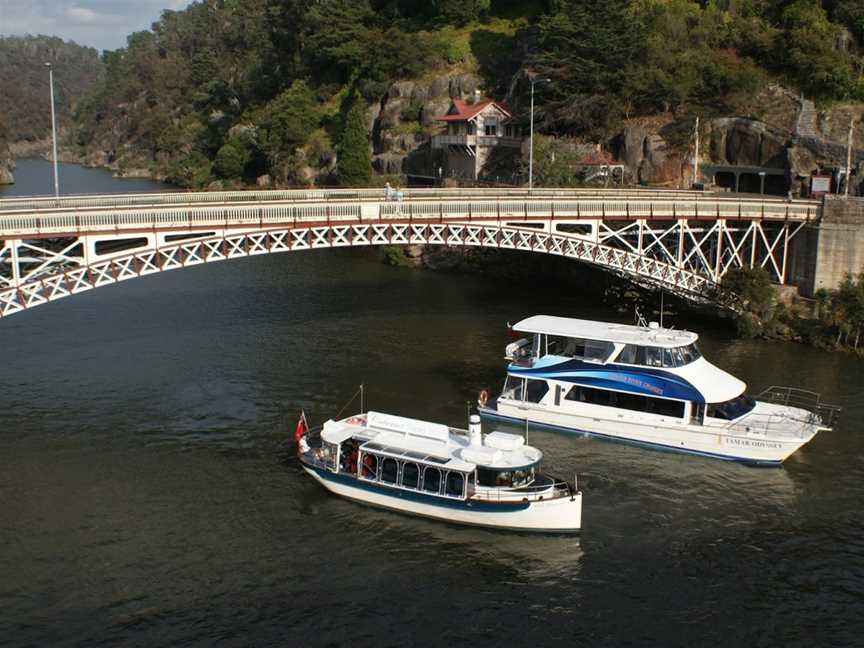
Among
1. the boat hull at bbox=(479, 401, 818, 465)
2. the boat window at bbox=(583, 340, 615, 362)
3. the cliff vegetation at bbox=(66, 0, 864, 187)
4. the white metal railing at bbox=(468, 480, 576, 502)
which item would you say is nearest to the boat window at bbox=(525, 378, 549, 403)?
the boat hull at bbox=(479, 401, 818, 465)

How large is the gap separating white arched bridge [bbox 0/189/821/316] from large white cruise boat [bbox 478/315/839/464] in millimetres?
11760

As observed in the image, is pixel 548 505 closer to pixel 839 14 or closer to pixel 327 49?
pixel 839 14

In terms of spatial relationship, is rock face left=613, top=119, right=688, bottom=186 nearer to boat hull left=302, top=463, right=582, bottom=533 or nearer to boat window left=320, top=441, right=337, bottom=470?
boat window left=320, top=441, right=337, bottom=470

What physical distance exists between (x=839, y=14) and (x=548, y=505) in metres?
89.5

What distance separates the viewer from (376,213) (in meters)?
56.1

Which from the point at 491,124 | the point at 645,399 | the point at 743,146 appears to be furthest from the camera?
the point at 491,124

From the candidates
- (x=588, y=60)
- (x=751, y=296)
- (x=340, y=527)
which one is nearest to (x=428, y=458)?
(x=340, y=527)

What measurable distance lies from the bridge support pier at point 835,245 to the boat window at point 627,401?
26924 mm

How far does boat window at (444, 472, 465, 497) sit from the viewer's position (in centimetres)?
3681

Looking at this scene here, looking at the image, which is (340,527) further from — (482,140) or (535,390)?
(482,140)

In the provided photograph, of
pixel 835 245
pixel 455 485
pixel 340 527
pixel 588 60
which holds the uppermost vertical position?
pixel 588 60

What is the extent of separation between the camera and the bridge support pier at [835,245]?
65312 millimetres

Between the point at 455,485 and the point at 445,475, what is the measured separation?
0.58 metres

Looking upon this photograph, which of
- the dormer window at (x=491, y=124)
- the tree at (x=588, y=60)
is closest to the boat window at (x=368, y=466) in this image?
the tree at (x=588, y=60)
